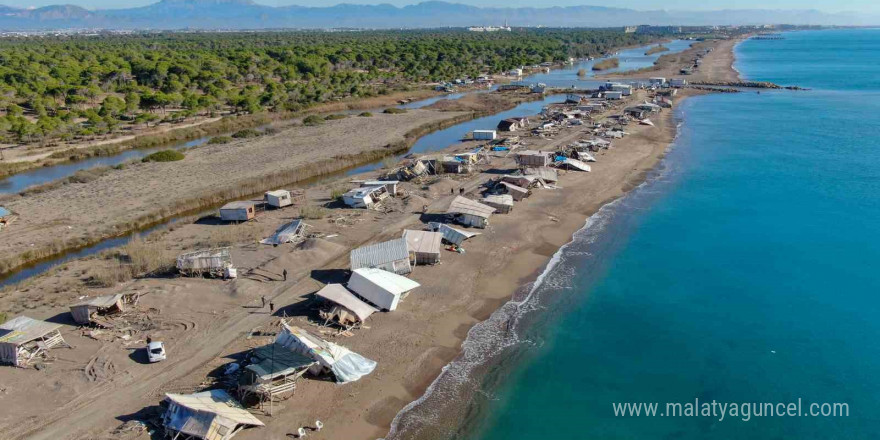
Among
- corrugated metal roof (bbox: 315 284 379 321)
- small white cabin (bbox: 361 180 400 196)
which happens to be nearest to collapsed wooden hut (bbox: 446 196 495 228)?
small white cabin (bbox: 361 180 400 196)

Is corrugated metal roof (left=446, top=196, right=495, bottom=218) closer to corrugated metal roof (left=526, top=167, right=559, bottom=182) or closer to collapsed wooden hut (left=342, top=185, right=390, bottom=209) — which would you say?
collapsed wooden hut (left=342, top=185, right=390, bottom=209)

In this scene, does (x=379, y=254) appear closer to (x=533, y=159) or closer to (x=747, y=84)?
(x=533, y=159)

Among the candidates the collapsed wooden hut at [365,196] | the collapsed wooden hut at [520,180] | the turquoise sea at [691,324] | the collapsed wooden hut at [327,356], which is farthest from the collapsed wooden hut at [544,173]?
the collapsed wooden hut at [327,356]

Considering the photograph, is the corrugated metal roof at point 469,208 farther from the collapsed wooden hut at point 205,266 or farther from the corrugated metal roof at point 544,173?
the collapsed wooden hut at point 205,266

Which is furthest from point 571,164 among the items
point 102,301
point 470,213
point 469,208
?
point 102,301

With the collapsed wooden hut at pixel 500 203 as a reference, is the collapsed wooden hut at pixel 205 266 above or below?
below

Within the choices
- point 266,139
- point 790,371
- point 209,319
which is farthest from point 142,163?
point 790,371
